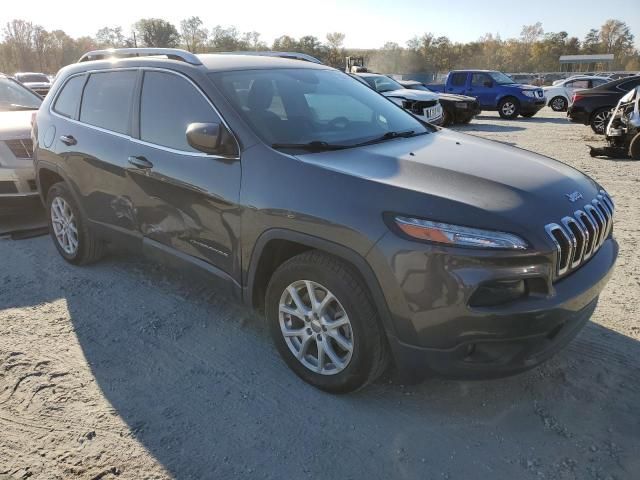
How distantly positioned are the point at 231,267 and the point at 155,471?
1.18m

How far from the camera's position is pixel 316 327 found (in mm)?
2740

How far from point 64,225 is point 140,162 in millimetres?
1679

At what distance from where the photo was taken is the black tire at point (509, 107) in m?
18.5

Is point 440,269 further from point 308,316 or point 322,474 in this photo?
point 322,474

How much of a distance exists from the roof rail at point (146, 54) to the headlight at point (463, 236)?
2.00 meters

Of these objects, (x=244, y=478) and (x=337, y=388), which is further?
(x=337, y=388)

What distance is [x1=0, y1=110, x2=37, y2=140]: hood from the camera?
569 centimetres

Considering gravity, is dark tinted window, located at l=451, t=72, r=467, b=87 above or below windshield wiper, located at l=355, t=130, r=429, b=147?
above

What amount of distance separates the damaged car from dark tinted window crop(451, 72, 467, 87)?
902cm

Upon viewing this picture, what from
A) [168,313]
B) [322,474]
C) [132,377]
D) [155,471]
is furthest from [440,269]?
[168,313]

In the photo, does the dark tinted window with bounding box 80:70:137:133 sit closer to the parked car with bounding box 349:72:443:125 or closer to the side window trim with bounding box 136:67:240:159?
the side window trim with bounding box 136:67:240:159

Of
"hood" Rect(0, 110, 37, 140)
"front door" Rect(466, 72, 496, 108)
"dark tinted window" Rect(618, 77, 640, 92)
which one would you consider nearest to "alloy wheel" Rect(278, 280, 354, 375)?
"hood" Rect(0, 110, 37, 140)

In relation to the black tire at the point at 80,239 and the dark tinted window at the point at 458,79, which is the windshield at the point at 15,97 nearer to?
the black tire at the point at 80,239

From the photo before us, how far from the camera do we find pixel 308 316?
9.05ft
